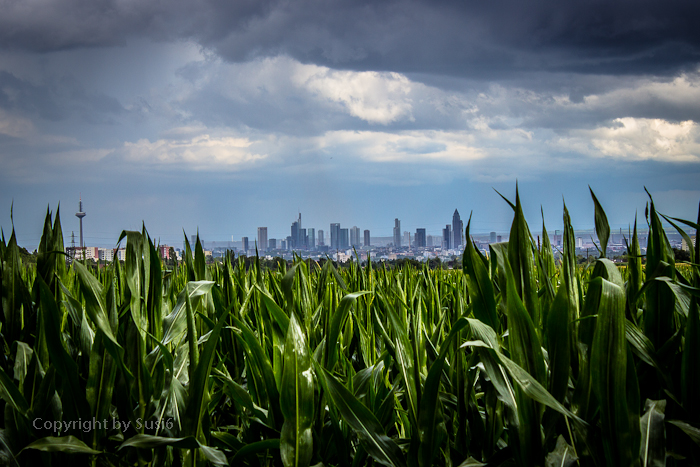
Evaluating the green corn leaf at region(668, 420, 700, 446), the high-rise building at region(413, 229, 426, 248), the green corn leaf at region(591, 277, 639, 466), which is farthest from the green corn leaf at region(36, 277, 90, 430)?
the high-rise building at region(413, 229, 426, 248)

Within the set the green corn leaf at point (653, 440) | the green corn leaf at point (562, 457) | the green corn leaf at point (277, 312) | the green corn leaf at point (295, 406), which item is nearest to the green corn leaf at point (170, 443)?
the green corn leaf at point (295, 406)

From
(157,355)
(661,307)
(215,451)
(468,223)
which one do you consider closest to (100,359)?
(157,355)

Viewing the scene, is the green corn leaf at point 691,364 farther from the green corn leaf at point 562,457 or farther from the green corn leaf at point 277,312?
the green corn leaf at point 277,312

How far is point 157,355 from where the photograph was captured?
30.2 inches

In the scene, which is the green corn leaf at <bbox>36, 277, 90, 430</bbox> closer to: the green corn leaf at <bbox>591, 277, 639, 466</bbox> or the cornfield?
the cornfield

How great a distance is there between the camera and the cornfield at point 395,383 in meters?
0.53

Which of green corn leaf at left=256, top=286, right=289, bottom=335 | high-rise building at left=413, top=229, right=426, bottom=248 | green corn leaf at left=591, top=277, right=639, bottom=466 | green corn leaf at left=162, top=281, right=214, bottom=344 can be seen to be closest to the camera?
green corn leaf at left=591, top=277, right=639, bottom=466

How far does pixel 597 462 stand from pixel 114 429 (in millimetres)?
763

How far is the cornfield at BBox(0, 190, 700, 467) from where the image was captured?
1.75 feet

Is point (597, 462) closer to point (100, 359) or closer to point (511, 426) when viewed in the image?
point (511, 426)

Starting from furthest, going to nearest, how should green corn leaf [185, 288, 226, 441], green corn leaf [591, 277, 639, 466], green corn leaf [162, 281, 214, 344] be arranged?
green corn leaf [162, 281, 214, 344], green corn leaf [185, 288, 226, 441], green corn leaf [591, 277, 639, 466]

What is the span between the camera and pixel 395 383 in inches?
29.7

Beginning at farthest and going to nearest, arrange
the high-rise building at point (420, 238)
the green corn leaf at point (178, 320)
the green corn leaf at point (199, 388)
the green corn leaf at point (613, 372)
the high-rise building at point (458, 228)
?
the high-rise building at point (420, 238), the high-rise building at point (458, 228), the green corn leaf at point (178, 320), the green corn leaf at point (199, 388), the green corn leaf at point (613, 372)

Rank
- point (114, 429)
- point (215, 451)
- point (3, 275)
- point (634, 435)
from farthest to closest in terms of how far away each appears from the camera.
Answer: point (3, 275) → point (114, 429) → point (215, 451) → point (634, 435)
